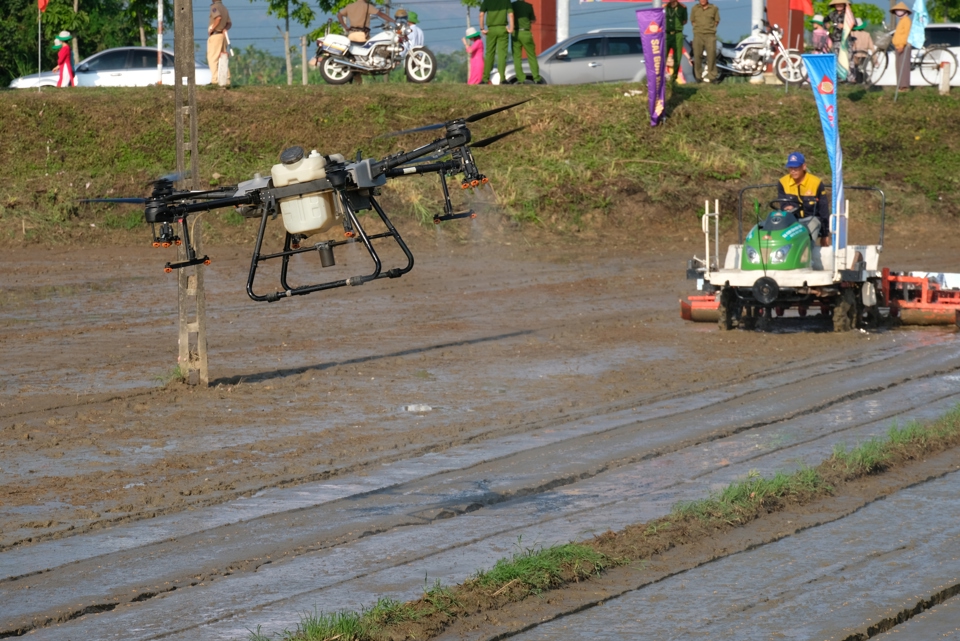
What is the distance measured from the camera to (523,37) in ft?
90.1

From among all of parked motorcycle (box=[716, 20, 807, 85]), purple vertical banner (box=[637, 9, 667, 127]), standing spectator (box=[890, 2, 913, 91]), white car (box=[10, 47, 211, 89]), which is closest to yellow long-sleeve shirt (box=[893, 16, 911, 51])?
standing spectator (box=[890, 2, 913, 91])

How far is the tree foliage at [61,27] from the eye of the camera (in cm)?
3225

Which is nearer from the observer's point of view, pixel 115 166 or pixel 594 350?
pixel 594 350

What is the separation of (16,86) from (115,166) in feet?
16.5

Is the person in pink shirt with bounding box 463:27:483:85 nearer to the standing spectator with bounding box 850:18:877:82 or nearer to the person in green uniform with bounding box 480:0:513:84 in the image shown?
the person in green uniform with bounding box 480:0:513:84

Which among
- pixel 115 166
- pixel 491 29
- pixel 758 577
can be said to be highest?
pixel 491 29

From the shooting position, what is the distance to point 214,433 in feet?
38.9

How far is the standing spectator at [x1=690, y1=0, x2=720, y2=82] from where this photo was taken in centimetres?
2838

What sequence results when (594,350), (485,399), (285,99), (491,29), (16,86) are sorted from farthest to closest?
(16,86)
(285,99)
(491,29)
(594,350)
(485,399)

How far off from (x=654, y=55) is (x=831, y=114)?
33.8ft

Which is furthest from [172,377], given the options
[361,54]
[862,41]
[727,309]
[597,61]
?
[862,41]

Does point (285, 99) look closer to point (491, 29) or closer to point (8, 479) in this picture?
point (491, 29)

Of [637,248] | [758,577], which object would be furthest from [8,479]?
[637,248]

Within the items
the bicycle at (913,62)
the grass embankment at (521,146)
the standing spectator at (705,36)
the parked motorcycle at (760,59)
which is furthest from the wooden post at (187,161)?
the bicycle at (913,62)
